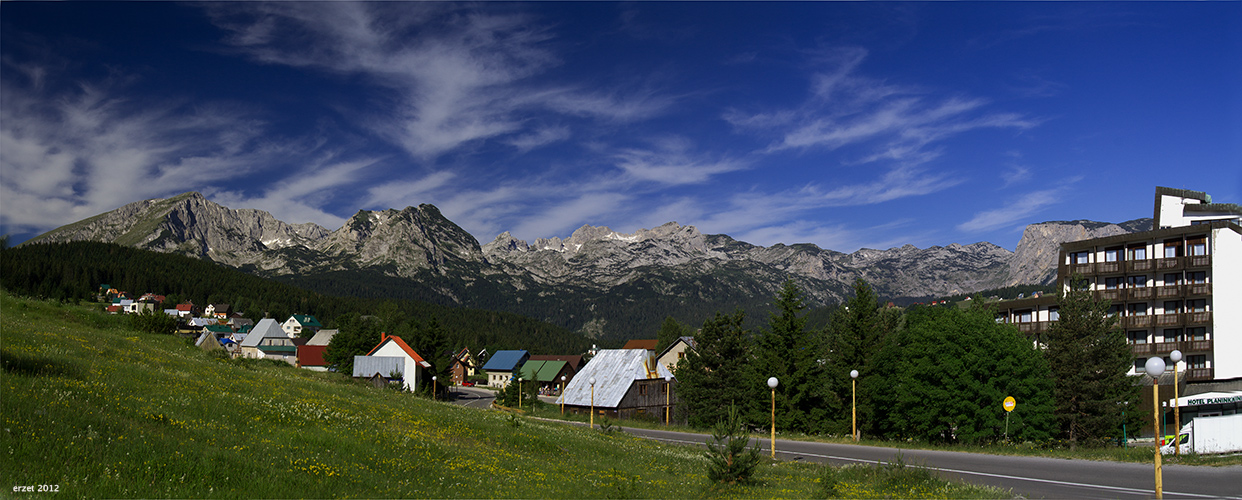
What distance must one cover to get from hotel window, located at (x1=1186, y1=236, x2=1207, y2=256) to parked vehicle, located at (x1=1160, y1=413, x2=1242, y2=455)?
4836 centimetres

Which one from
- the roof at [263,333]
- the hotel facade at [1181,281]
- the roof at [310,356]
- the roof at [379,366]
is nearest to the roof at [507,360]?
the roof at [310,356]

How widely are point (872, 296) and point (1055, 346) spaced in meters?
12.2

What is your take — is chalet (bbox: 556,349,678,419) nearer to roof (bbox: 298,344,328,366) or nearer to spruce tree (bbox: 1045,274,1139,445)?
spruce tree (bbox: 1045,274,1139,445)

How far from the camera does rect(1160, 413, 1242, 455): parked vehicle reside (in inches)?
1088

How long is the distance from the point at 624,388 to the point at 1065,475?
48.8 metres

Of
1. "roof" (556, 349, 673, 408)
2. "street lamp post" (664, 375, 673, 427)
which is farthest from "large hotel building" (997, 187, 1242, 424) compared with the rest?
"roof" (556, 349, 673, 408)

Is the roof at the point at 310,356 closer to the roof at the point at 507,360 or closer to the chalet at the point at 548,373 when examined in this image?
the roof at the point at 507,360

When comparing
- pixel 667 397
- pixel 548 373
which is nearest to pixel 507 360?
pixel 548 373

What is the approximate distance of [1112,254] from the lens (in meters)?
69.9

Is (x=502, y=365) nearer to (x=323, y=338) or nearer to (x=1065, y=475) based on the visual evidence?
(x=323, y=338)

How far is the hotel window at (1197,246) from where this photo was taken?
64.1 m

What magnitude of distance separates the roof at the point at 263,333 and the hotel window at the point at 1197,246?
17602cm

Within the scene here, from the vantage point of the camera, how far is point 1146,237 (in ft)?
219

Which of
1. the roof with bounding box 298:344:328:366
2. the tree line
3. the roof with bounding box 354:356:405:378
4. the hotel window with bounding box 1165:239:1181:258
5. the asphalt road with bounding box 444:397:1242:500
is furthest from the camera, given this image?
the roof with bounding box 298:344:328:366
